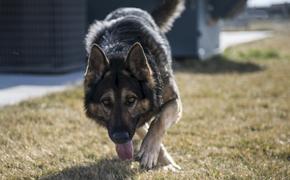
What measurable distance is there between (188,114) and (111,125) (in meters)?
3.00

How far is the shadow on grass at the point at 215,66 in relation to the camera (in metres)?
11.9

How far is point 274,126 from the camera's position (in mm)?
6180

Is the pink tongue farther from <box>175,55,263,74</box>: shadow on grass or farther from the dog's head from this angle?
<box>175,55,263,74</box>: shadow on grass

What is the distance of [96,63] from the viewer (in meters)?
4.26

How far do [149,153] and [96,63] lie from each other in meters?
0.87

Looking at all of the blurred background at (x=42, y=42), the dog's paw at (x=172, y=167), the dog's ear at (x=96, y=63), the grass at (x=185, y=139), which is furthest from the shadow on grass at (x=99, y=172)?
the blurred background at (x=42, y=42)

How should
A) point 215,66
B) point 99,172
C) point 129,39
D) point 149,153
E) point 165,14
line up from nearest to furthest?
point 99,172 → point 149,153 → point 129,39 → point 165,14 → point 215,66

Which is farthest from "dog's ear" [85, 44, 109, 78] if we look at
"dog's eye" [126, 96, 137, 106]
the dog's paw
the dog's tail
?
the dog's tail

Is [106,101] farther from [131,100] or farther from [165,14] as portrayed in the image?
[165,14]

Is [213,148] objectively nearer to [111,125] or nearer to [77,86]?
[111,125]

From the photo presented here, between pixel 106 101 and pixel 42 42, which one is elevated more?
pixel 106 101

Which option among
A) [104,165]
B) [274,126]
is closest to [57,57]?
[274,126]

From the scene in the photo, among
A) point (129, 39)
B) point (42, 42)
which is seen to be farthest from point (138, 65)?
point (42, 42)

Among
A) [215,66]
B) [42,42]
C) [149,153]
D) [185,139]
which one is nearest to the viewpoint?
[149,153]
